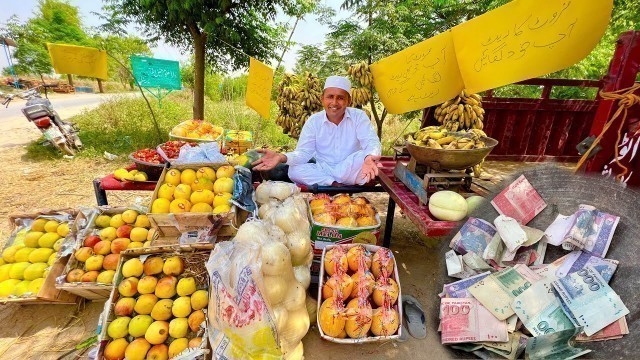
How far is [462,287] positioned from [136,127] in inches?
324

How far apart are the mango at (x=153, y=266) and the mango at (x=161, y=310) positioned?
0.20 metres

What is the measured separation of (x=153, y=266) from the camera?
71.6 inches

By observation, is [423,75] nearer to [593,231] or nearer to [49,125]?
[593,231]

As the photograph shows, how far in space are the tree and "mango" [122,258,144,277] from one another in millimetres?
3956

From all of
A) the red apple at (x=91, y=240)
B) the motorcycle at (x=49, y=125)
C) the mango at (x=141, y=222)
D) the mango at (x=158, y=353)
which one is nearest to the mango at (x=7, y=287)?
the red apple at (x=91, y=240)

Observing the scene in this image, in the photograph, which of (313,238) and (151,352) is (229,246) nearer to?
(151,352)

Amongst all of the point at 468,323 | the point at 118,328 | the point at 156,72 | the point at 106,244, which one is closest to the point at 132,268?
the point at 118,328

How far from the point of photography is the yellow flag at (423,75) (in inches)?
86.4

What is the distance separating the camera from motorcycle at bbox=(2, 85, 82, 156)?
5.71m

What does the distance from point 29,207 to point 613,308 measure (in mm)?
5769

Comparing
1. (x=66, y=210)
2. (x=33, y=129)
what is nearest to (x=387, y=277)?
(x=66, y=210)

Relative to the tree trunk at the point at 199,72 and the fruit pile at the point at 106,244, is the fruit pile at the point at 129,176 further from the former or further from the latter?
the tree trunk at the point at 199,72

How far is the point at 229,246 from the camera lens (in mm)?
1567

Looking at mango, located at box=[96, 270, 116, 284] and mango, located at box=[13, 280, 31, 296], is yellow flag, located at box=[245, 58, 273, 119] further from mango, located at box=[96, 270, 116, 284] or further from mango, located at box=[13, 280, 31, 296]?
mango, located at box=[13, 280, 31, 296]
